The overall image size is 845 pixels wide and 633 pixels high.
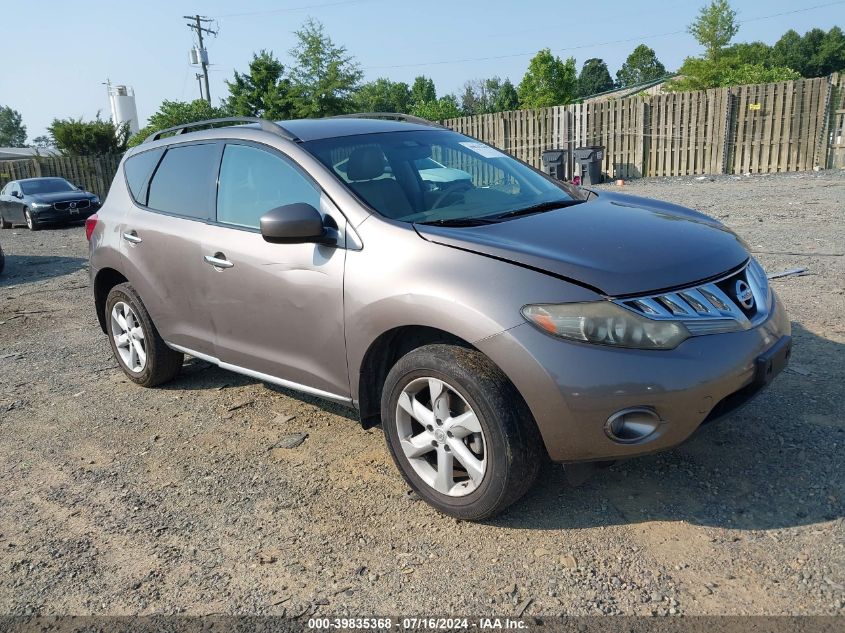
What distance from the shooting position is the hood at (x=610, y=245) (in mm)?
2672

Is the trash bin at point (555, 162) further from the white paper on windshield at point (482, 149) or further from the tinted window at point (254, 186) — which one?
the tinted window at point (254, 186)

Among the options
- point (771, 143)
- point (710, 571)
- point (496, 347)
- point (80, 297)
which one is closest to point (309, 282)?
point (496, 347)

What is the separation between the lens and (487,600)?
2.48 meters

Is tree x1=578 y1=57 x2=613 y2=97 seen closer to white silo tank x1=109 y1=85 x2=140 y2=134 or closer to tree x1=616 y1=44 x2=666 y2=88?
tree x1=616 y1=44 x2=666 y2=88

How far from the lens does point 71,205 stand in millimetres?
18656

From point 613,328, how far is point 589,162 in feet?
57.4

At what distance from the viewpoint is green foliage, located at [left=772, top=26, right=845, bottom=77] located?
93.3 m

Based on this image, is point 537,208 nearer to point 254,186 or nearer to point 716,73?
point 254,186

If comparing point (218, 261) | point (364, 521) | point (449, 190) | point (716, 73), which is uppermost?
point (716, 73)

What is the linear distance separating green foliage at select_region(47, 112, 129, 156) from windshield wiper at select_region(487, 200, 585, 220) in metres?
34.9

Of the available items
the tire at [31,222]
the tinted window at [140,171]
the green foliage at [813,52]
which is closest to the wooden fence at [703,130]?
the tire at [31,222]

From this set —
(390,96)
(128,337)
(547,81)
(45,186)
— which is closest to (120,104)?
(390,96)

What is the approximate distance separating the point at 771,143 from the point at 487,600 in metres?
18.4

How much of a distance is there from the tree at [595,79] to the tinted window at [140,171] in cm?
12965
